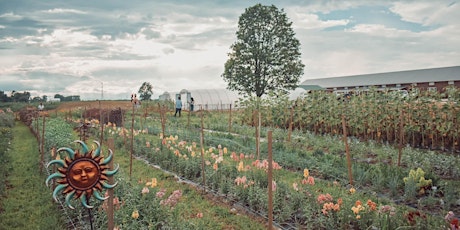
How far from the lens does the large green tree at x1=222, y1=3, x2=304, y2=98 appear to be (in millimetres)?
30625

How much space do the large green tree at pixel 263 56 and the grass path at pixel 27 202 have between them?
22373mm

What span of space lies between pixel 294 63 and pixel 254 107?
50.8ft

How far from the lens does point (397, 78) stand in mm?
38688

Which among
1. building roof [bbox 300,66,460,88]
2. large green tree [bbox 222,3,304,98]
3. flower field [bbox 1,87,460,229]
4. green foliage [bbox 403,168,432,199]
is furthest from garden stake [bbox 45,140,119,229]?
building roof [bbox 300,66,460,88]

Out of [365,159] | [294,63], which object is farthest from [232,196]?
[294,63]

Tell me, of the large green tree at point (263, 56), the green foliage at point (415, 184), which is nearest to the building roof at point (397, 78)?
the large green tree at point (263, 56)

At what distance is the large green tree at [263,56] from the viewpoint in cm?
3062

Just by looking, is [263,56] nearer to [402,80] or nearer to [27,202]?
[402,80]

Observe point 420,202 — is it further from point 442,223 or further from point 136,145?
point 136,145

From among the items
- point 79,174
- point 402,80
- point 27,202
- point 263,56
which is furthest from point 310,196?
point 402,80

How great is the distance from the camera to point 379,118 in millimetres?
12133

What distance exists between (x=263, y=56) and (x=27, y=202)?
25.8m

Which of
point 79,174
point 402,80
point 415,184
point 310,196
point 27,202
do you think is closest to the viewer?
point 79,174

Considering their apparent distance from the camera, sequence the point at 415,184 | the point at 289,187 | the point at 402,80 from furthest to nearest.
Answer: the point at 402,80, the point at 415,184, the point at 289,187
